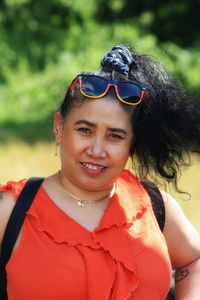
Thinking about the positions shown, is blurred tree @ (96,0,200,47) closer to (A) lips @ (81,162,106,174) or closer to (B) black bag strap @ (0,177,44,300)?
(A) lips @ (81,162,106,174)

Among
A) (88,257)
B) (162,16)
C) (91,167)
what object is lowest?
(88,257)

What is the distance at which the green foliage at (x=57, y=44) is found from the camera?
9.37 m

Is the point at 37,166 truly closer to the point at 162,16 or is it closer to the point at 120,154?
the point at 120,154

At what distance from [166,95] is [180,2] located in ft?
44.2

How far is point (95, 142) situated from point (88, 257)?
46 centimetres

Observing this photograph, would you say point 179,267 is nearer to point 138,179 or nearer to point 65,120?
point 138,179

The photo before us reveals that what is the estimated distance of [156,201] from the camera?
7.64 ft

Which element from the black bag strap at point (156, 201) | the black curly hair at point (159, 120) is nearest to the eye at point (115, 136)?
the black curly hair at point (159, 120)

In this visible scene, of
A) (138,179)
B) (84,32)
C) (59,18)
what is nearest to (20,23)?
(59,18)

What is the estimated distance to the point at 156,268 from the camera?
210 cm

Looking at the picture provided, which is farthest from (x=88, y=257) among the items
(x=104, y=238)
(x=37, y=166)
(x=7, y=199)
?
(x=37, y=166)

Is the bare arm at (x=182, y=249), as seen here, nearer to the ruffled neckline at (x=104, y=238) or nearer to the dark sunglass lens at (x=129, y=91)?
the ruffled neckline at (x=104, y=238)

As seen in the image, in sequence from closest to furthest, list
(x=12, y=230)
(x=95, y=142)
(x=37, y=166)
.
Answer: (x=12, y=230)
(x=95, y=142)
(x=37, y=166)

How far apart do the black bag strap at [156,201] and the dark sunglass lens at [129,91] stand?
0.48 meters
